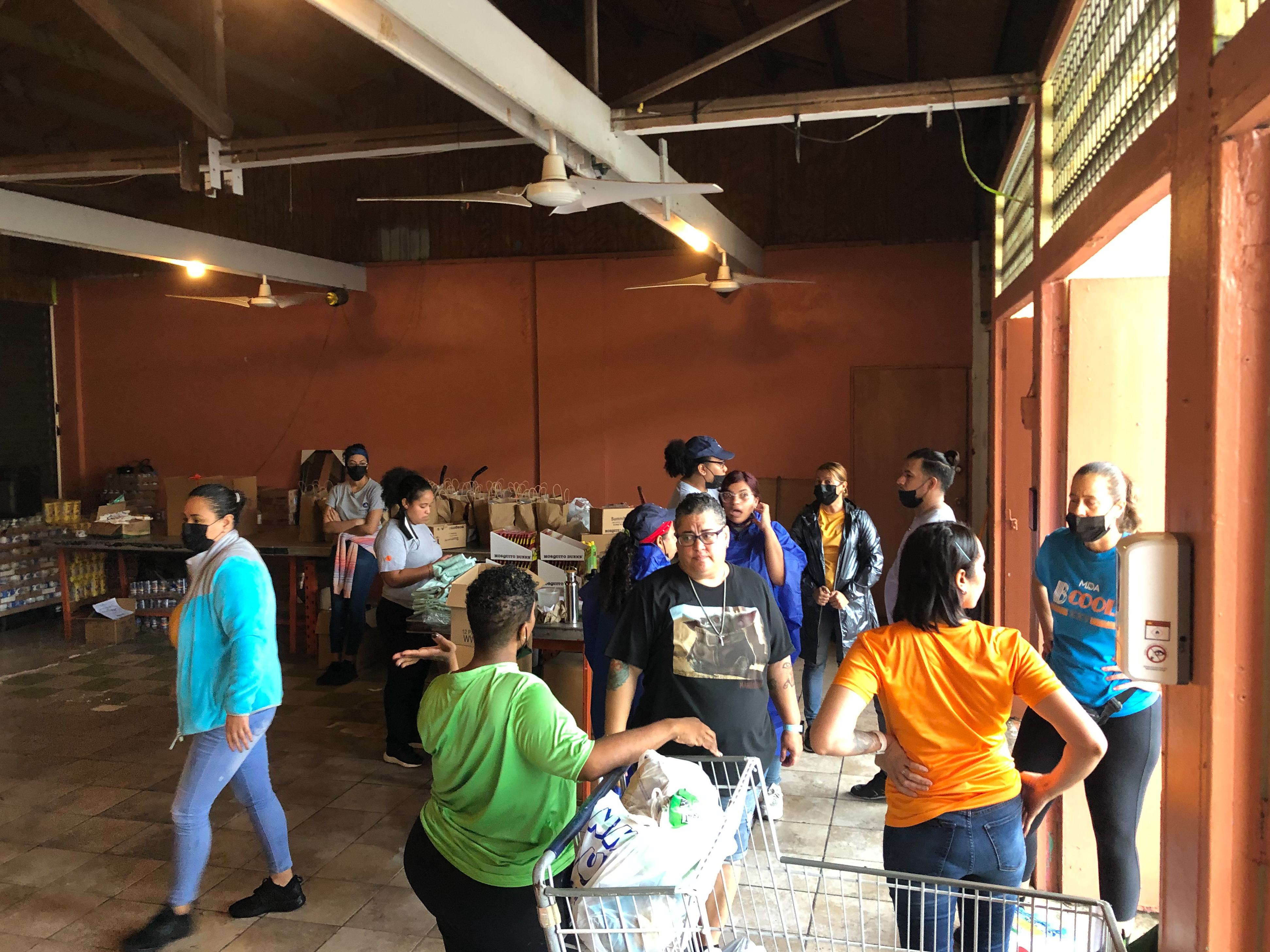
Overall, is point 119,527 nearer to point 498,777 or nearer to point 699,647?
point 699,647

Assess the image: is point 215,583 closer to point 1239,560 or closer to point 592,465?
point 1239,560

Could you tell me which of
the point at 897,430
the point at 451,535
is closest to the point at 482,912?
the point at 451,535

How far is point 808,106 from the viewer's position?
440 centimetres

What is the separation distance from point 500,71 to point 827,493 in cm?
290

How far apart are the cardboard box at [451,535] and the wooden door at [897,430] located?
342 centimetres

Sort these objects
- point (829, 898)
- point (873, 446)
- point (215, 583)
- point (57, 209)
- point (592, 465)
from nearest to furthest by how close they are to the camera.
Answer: point (215, 583)
point (829, 898)
point (57, 209)
point (873, 446)
point (592, 465)

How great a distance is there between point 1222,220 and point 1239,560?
0.60m

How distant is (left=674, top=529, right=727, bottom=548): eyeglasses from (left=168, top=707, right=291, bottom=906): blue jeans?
5.42ft

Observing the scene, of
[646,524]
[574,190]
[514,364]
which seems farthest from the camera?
[514,364]

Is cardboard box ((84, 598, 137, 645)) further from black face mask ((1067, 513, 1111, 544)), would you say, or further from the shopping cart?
black face mask ((1067, 513, 1111, 544))

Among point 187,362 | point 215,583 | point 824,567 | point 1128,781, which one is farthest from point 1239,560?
point 187,362

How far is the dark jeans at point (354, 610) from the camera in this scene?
271 inches

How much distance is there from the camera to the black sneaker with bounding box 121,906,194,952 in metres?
3.41

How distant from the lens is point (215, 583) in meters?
3.36
